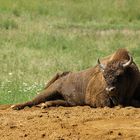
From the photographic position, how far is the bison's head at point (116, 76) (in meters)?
10.4

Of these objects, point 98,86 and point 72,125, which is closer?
point 72,125

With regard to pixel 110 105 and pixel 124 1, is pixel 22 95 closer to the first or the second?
pixel 110 105

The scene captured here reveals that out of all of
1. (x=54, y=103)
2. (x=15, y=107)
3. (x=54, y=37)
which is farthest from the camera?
(x=54, y=37)

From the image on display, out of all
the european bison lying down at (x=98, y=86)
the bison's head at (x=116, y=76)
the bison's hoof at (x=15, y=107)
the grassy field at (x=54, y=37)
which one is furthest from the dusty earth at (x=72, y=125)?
the grassy field at (x=54, y=37)

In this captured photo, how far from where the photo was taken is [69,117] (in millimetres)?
8867

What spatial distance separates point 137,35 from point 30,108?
1349cm

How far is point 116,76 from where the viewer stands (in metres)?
10.4

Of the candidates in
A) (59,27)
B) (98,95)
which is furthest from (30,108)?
(59,27)

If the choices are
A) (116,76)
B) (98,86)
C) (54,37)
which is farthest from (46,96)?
(54,37)

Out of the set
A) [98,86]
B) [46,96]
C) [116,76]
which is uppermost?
[116,76]

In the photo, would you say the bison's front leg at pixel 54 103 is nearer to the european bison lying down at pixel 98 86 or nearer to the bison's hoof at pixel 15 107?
the european bison lying down at pixel 98 86

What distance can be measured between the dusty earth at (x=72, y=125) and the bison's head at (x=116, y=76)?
0.72 metres

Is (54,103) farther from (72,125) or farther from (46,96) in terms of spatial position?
(72,125)

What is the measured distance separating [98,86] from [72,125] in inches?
112
